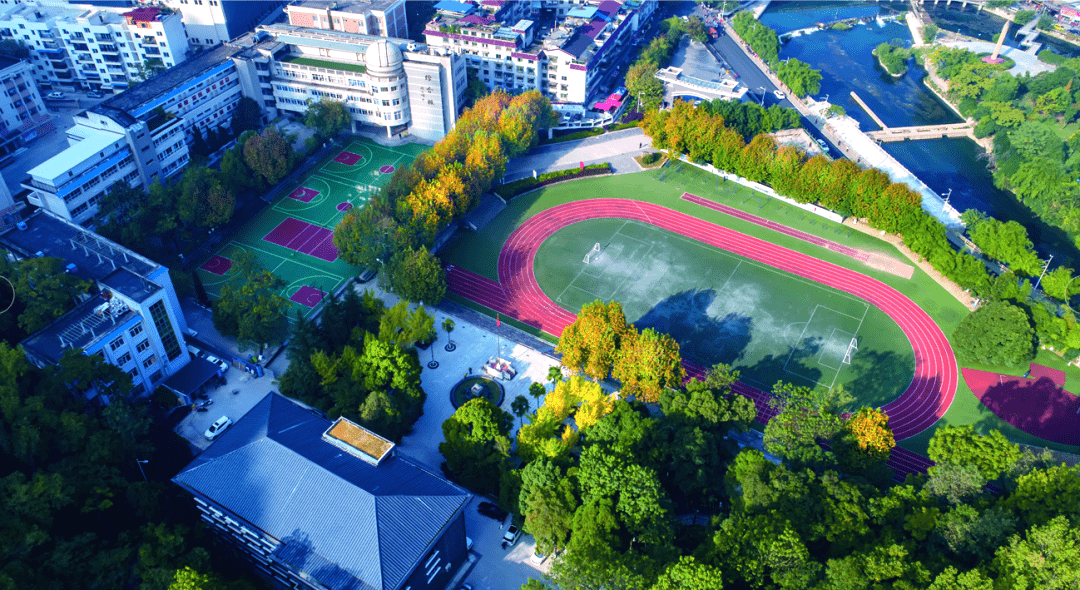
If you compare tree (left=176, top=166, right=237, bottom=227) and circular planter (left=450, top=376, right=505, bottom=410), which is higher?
tree (left=176, top=166, right=237, bottom=227)

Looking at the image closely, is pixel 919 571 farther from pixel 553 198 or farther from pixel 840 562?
pixel 553 198

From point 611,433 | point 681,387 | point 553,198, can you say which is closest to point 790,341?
point 681,387

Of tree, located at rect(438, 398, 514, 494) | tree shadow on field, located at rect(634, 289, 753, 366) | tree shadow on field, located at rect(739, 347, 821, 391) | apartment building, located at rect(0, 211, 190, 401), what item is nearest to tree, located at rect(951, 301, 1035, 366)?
tree shadow on field, located at rect(739, 347, 821, 391)

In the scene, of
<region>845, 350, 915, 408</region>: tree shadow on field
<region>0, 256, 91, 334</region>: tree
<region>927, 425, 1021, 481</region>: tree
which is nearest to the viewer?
<region>927, 425, 1021, 481</region>: tree

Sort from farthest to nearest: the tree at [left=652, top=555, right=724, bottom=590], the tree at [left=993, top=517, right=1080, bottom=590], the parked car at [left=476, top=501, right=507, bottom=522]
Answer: the parked car at [left=476, top=501, right=507, bottom=522] → the tree at [left=993, top=517, right=1080, bottom=590] → the tree at [left=652, top=555, right=724, bottom=590]

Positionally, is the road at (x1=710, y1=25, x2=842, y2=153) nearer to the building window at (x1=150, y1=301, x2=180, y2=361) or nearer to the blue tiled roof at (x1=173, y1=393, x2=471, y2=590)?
the blue tiled roof at (x1=173, y1=393, x2=471, y2=590)

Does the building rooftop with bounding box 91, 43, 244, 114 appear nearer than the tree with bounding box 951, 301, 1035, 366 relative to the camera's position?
No

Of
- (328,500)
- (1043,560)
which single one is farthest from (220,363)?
(1043,560)

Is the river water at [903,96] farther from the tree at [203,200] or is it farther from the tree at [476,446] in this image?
Answer: the tree at [203,200]

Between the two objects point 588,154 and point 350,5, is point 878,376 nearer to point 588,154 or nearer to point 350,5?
point 588,154
